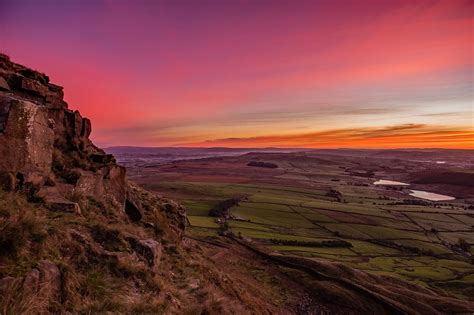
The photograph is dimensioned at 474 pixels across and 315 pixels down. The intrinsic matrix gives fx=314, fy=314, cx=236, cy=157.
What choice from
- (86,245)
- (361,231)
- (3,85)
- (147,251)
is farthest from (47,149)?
(361,231)

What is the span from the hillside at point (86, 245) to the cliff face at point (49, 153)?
0.05 m

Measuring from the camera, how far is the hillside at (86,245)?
25.9ft

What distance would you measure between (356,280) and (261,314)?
56.3ft

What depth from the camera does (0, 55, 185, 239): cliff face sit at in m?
12.5

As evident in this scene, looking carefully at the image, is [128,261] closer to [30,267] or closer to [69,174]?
[30,267]

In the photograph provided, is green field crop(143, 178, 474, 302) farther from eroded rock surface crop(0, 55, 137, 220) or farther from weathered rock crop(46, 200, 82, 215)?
weathered rock crop(46, 200, 82, 215)

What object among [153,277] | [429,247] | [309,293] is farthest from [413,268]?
[153,277]

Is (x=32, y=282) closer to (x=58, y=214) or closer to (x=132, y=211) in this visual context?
(x=58, y=214)

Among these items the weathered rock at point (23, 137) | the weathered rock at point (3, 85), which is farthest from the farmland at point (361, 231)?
the weathered rock at point (3, 85)

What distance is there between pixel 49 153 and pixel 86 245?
720 centimetres

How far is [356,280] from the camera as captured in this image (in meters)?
31.0

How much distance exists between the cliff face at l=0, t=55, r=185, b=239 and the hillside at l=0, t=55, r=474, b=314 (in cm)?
5

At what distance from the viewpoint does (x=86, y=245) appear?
10180 mm

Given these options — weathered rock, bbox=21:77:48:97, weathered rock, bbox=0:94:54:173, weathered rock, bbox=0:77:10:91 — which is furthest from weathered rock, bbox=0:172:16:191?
weathered rock, bbox=21:77:48:97
